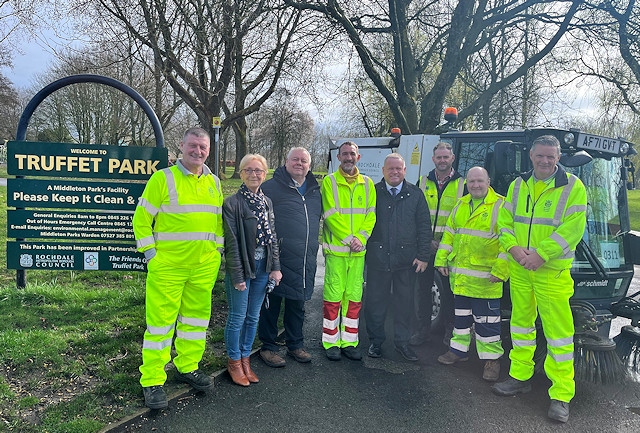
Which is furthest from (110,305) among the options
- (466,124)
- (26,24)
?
(466,124)

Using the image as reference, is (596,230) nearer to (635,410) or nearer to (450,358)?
(635,410)

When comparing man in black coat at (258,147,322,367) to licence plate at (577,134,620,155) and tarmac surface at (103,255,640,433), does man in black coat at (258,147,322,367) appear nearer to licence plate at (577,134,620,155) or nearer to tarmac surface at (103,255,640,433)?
tarmac surface at (103,255,640,433)

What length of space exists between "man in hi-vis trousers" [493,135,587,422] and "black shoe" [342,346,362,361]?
1364 millimetres

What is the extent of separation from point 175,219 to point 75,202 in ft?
7.31

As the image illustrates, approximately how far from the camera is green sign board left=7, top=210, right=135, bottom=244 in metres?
5.27

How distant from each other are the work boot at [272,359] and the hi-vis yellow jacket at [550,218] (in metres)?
2.34

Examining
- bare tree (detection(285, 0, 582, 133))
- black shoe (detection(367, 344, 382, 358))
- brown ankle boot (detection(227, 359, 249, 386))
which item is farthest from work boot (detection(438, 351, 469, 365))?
bare tree (detection(285, 0, 582, 133))

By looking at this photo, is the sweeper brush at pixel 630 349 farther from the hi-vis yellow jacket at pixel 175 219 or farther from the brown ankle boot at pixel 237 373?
the hi-vis yellow jacket at pixel 175 219

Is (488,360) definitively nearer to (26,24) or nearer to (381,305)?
(381,305)

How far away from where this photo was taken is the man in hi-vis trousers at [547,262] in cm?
383

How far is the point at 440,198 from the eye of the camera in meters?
5.28

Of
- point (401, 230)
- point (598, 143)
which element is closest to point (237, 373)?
point (401, 230)

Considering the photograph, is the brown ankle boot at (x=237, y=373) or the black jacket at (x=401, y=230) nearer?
the brown ankle boot at (x=237, y=373)

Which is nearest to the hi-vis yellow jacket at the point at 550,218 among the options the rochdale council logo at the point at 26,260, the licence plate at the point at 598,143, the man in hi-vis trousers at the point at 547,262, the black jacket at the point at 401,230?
the man in hi-vis trousers at the point at 547,262
